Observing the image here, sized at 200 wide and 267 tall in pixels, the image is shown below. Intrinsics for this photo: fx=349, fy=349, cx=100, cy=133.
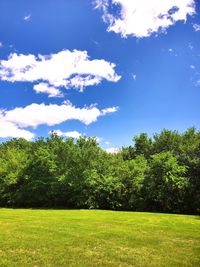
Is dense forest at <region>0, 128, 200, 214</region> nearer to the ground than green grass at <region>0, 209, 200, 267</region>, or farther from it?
farther from it

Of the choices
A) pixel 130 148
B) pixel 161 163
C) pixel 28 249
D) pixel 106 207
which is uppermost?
pixel 130 148

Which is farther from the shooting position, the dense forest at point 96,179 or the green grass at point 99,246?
the dense forest at point 96,179

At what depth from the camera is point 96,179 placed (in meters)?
51.0

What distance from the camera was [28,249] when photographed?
16.5 m

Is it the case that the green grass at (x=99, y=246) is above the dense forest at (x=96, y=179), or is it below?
below

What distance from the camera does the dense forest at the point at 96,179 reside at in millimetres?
46375

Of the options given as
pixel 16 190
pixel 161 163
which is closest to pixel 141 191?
pixel 161 163

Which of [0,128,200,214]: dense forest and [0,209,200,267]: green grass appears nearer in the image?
[0,209,200,267]: green grass

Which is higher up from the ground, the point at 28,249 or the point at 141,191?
the point at 141,191

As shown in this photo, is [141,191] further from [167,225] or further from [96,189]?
[167,225]

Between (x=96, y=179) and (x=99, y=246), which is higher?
(x=96, y=179)

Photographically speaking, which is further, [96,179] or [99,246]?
[96,179]

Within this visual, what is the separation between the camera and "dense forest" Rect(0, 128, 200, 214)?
46375 mm

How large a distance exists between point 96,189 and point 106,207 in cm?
306
